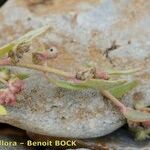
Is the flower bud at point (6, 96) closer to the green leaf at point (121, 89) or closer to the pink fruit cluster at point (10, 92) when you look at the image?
the pink fruit cluster at point (10, 92)

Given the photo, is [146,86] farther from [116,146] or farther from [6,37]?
[6,37]

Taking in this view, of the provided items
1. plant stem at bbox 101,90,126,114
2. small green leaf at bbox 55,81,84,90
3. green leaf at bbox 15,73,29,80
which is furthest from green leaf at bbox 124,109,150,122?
green leaf at bbox 15,73,29,80

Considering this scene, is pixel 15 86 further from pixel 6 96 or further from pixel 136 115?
pixel 136 115

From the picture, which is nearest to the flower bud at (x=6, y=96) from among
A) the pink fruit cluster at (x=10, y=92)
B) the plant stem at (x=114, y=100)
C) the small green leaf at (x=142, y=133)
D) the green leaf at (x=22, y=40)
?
the pink fruit cluster at (x=10, y=92)

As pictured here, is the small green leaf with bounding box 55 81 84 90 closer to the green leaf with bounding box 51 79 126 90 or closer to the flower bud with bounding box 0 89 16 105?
the green leaf with bounding box 51 79 126 90

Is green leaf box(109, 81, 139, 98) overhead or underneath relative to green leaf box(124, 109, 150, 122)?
overhead

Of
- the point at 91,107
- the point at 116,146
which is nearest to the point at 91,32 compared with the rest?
the point at 91,107
